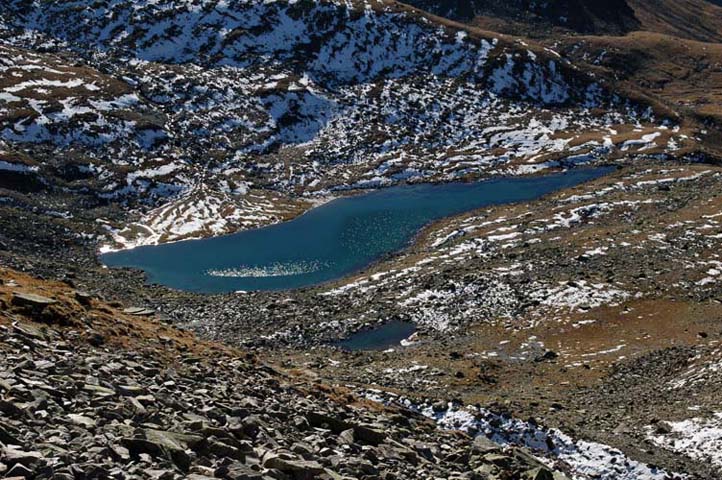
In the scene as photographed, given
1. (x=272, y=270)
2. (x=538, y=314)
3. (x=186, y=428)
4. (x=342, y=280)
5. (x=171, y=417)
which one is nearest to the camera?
(x=186, y=428)

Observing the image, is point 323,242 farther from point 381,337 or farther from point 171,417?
point 171,417

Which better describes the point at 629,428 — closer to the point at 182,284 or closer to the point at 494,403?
the point at 494,403

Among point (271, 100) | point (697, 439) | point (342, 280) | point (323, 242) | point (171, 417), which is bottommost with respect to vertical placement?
point (342, 280)

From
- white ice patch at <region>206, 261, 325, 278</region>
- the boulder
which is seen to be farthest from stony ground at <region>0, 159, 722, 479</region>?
the boulder

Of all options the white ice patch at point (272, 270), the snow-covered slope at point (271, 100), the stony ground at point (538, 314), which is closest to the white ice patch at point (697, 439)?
the stony ground at point (538, 314)

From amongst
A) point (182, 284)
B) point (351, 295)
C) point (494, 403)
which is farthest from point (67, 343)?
point (182, 284)

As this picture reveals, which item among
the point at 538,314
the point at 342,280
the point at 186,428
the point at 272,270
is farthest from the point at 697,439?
the point at 272,270

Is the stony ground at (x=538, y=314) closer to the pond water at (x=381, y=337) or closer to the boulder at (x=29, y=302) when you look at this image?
the pond water at (x=381, y=337)
